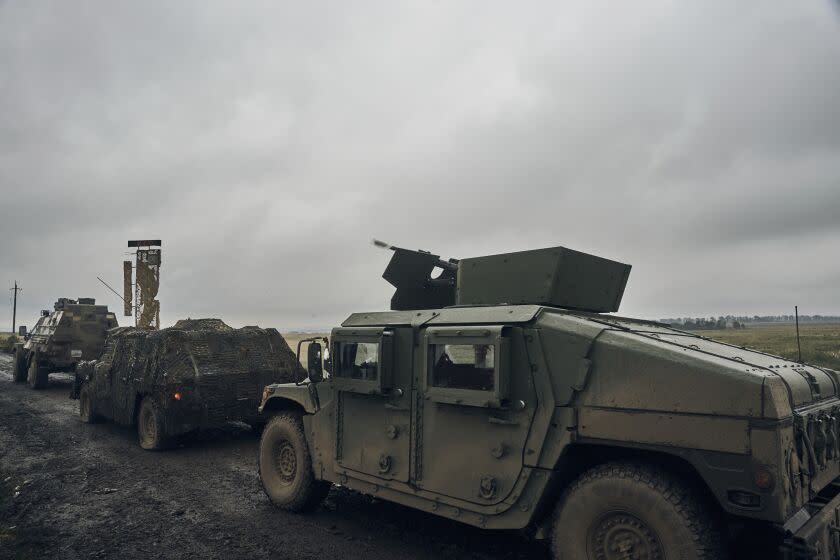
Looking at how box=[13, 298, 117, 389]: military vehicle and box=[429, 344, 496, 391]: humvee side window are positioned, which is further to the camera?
box=[13, 298, 117, 389]: military vehicle

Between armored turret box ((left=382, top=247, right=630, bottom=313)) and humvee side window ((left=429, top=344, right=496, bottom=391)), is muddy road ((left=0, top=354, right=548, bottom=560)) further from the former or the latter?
armored turret box ((left=382, top=247, right=630, bottom=313))

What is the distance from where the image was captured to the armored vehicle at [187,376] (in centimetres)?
944

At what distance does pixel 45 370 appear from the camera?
58.3 ft

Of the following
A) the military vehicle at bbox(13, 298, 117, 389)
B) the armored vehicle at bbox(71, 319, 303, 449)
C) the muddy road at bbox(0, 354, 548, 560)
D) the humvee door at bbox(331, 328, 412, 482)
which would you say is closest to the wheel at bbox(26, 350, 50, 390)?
the military vehicle at bbox(13, 298, 117, 389)

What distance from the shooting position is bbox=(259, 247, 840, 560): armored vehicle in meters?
3.55

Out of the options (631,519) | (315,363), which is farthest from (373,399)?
(631,519)

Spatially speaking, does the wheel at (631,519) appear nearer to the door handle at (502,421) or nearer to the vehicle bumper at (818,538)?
the vehicle bumper at (818,538)

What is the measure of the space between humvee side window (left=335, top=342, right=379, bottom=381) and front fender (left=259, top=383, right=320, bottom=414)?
555 millimetres

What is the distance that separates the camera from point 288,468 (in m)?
6.62

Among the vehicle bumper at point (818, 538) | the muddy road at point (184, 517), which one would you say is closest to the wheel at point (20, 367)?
the muddy road at point (184, 517)

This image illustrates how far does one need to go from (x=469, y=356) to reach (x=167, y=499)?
14.8 feet

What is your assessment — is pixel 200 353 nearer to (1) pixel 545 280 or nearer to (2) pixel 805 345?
(1) pixel 545 280

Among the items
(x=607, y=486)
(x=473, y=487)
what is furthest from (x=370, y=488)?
(x=607, y=486)

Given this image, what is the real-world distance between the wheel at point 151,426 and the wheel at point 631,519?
291 inches
